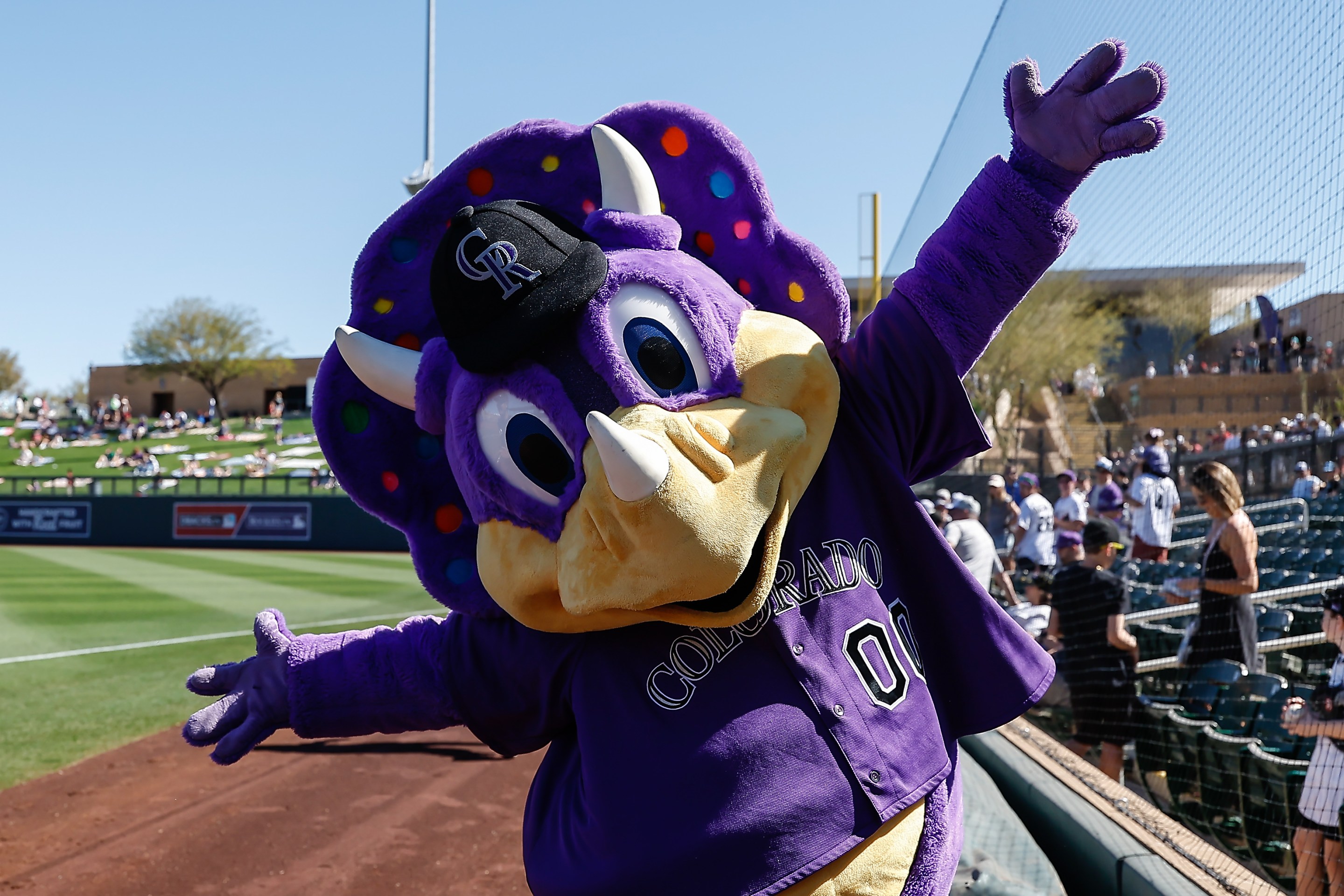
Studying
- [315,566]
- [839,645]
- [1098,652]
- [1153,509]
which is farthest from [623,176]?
[315,566]

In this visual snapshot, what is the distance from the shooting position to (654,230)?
1692mm

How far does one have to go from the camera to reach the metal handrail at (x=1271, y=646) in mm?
4672

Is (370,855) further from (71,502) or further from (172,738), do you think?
(71,502)

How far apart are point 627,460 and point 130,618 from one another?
10.9 m

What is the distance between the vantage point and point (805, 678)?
155cm

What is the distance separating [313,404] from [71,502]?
24.8 meters

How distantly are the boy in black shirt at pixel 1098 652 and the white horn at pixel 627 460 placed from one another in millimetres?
3987

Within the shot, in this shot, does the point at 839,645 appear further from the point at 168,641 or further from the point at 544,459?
the point at 168,641

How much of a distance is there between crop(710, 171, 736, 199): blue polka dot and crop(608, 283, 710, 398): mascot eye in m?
0.32

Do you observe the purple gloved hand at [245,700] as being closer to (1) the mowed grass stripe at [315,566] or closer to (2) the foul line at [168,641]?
(2) the foul line at [168,641]

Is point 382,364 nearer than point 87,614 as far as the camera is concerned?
Yes

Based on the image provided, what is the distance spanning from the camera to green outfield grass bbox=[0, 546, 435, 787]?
6.14 metres

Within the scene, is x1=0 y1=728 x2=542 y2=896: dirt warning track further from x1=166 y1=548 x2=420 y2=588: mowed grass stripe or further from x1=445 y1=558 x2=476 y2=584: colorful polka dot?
x1=166 y1=548 x2=420 y2=588: mowed grass stripe

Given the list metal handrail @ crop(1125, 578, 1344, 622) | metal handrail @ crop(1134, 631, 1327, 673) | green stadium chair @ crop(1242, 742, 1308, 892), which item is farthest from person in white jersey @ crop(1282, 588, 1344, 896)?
metal handrail @ crop(1125, 578, 1344, 622)
